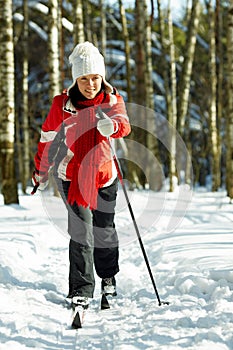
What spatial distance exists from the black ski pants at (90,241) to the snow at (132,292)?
25 cm

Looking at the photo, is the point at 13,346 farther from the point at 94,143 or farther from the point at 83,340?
the point at 94,143

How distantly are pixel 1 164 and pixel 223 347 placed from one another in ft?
20.4

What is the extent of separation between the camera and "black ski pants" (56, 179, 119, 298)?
3.77m

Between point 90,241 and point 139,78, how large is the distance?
1110cm

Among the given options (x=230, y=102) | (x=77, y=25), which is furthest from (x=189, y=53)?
(x=230, y=102)

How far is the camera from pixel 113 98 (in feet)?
12.6

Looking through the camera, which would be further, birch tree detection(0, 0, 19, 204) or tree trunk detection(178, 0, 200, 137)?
tree trunk detection(178, 0, 200, 137)

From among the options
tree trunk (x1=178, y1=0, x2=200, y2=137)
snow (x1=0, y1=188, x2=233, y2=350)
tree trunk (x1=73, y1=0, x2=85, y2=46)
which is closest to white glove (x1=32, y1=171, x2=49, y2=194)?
snow (x1=0, y1=188, x2=233, y2=350)

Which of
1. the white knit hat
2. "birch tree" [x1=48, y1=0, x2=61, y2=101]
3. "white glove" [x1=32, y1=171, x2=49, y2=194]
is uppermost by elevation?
"birch tree" [x1=48, y1=0, x2=61, y2=101]

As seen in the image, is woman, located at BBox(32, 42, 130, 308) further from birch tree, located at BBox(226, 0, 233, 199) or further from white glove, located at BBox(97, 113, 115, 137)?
birch tree, located at BBox(226, 0, 233, 199)

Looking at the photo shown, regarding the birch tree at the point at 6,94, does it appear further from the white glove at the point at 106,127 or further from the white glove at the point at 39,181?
the white glove at the point at 106,127

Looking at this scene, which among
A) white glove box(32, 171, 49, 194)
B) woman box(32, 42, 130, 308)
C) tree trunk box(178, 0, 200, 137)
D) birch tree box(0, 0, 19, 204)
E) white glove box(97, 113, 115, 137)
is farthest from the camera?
tree trunk box(178, 0, 200, 137)

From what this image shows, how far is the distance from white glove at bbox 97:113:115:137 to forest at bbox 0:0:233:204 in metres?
4.92

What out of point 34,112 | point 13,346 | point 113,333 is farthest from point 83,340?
point 34,112
